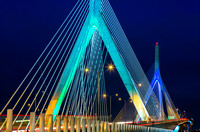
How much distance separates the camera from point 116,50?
71.8 feet

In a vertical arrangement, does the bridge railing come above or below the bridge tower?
below

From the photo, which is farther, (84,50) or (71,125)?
(84,50)

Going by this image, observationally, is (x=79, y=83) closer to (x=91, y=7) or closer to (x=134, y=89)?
(x=91, y=7)

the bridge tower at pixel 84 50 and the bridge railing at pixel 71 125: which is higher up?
the bridge tower at pixel 84 50

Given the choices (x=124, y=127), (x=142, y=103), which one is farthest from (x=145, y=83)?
(x=124, y=127)

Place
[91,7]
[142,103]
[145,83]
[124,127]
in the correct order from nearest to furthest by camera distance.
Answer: [124,127] < [91,7] < [142,103] < [145,83]

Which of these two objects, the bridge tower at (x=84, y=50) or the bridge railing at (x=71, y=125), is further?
the bridge tower at (x=84, y=50)

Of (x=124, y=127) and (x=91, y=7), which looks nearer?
(x=124, y=127)

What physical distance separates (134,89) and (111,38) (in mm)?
7034

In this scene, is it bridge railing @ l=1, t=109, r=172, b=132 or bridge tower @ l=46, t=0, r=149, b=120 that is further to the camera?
bridge tower @ l=46, t=0, r=149, b=120

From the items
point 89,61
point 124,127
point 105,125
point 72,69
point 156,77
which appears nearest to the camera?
point 105,125

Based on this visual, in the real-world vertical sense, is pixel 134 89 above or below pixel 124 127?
above

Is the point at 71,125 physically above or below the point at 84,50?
below

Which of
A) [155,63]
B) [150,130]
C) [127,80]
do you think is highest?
[155,63]
